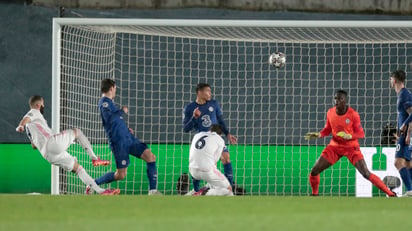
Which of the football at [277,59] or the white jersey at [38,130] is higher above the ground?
the football at [277,59]

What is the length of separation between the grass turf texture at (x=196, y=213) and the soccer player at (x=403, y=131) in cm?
236

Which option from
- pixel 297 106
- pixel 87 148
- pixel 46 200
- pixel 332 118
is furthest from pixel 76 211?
pixel 297 106

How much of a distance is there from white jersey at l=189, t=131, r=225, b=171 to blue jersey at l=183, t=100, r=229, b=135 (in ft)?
4.05

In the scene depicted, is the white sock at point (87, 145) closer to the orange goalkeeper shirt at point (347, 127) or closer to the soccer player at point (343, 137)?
the soccer player at point (343, 137)

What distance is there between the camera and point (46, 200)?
339 inches

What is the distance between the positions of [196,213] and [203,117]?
5.62 m

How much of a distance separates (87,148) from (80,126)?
3.38 meters

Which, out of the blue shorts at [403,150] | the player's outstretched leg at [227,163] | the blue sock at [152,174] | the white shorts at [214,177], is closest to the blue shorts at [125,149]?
the blue sock at [152,174]

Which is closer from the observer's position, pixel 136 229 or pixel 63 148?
pixel 136 229

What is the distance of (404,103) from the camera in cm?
1152

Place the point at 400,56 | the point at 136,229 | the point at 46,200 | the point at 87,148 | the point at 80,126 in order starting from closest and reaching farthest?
the point at 136,229, the point at 46,200, the point at 87,148, the point at 80,126, the point at 400,56

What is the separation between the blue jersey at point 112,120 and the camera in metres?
11.7

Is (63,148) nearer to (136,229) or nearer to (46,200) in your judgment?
(46,200)

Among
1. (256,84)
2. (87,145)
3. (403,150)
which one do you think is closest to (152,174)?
(87,145)
